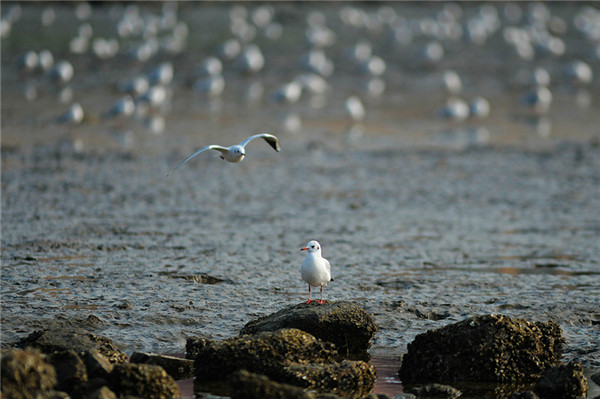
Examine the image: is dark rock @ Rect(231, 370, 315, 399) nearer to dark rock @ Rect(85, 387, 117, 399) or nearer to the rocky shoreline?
the rocky shoreline

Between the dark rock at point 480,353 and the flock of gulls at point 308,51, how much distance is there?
1262 centimetres

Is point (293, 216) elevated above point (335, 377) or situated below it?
above

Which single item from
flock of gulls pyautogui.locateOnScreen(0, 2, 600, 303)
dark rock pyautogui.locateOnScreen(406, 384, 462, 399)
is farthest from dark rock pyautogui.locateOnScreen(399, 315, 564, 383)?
flock of gulls pyautogui.locateOnScreen(0, 2, 600, 303)

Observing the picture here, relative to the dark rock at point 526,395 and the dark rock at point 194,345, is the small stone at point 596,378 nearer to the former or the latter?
the dark rock at point 526,395

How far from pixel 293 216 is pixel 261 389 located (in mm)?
6000

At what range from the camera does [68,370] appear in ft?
19.5

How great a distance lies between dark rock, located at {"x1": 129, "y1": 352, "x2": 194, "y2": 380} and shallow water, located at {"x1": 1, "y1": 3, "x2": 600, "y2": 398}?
0.54 meters

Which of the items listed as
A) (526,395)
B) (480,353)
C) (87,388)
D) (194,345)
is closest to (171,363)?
(194,345)

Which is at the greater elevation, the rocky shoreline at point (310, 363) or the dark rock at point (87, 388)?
the rocky shoreline at point (310, 363)

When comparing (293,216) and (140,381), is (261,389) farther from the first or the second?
(293,216)

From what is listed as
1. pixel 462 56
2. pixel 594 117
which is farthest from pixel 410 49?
pixel 594 117

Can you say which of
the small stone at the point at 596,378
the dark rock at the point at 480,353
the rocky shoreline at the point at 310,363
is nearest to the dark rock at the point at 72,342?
the rocky shoreline at the point at 310,363

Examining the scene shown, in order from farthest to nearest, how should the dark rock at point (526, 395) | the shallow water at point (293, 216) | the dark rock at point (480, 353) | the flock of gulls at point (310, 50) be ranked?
the flock of gulls at point (310, 50) < the shallow water at point (293, 216) < the dark rock at point (480, 353) < the dark rock at point (526, 395)

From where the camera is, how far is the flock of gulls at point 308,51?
72.6 feet
